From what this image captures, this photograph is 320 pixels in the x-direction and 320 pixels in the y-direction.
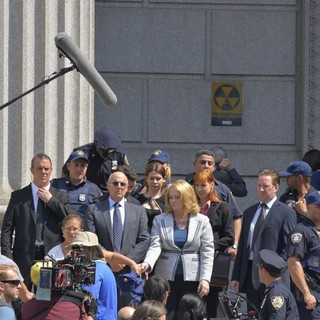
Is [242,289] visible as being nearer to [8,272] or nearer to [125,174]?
[125,174]

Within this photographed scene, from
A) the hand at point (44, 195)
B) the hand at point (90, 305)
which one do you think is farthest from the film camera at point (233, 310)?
the hand at point (44, 195)

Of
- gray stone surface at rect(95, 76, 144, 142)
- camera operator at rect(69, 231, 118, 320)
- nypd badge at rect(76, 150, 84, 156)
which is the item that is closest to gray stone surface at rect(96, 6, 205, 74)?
gray stone surface at rect(95, 76, 144, 142)

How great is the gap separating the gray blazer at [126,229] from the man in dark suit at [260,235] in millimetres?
955

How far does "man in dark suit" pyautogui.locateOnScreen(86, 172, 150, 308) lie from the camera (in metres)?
15.6

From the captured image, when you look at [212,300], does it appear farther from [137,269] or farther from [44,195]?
[44,195]

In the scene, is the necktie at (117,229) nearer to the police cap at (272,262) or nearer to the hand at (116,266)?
the hand at (116,266)

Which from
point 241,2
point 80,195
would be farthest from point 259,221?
point 241,2

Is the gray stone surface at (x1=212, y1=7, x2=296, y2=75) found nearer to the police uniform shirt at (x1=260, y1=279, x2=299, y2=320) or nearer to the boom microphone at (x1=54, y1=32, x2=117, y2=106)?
the police uniform shirt at (x1=260, y1=279, x2=299, y2=320)

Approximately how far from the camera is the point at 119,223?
1562 cm

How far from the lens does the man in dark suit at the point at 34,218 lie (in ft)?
50.5

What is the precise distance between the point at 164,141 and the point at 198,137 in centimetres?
40

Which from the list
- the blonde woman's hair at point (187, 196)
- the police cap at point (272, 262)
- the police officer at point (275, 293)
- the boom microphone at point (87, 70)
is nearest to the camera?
the boom microphone at point (87, 70)

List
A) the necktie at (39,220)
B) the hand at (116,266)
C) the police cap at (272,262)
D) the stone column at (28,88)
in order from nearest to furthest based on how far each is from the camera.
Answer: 1. the police cap at (272,262)
2. the hand at (116,266)
3. the necktie at (39,220)
4. the stone column at (28,88)

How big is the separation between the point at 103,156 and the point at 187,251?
1.51 m
